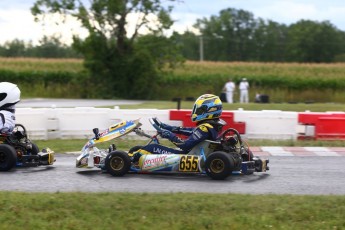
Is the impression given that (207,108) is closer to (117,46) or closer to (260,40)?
(117,46)

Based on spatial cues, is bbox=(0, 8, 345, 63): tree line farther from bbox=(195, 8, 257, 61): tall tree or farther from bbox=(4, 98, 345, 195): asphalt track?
bbox=(4, 98, 345, 195): asphalt track

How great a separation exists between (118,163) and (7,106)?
7.38ft

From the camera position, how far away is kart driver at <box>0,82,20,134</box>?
1018cm

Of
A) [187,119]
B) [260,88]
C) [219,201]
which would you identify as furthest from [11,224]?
[260,88]

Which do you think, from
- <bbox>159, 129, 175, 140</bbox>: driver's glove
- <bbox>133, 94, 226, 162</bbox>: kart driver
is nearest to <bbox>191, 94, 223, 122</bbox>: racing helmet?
<bbox>133, 94, 226, 162</bbox>: kart driver

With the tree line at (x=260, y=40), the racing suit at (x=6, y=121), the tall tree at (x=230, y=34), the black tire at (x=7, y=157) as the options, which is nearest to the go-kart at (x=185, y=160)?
the black tire at (x=7, y=157)

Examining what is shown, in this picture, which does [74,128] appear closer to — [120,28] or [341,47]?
[120,28]

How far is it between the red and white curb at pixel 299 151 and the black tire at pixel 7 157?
504 cm

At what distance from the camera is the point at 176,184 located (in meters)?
8.89

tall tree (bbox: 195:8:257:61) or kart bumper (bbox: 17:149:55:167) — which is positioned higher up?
tall tree (bbox: 195:8:257:61)

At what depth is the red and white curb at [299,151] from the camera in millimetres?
→ 12500

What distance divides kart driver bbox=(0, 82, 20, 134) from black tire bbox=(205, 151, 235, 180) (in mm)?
3391

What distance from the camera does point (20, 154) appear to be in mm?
10242

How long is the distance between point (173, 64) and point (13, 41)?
3755 cm
